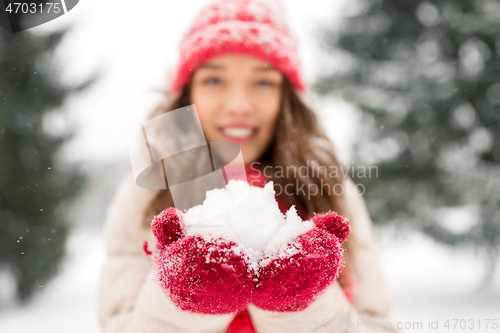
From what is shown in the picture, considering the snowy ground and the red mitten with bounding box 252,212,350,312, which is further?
the snowy ground

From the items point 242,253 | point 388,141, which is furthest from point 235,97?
point 388,141

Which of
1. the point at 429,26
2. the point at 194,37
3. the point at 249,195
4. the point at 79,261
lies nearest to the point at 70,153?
the point at 79,261

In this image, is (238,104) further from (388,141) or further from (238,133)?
(388,141)

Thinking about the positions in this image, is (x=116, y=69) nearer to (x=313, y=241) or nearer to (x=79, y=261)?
(x=313, y=241)

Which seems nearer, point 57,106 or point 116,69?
point 116,69

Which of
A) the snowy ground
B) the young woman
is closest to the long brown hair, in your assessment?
the young woman

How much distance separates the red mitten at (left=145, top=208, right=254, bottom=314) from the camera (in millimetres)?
175

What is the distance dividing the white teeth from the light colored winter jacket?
8cm

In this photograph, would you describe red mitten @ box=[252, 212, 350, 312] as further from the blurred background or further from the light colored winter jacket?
the blurred background

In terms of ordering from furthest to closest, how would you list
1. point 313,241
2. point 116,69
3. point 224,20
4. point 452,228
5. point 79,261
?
point 79,261 < point 452,228 < point 116,69 < point 224,20 < point 313,241

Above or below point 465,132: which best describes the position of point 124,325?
above

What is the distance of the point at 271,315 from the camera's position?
0.91ft

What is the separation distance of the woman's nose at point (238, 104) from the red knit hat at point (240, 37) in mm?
41

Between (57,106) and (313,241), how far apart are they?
1.06m
